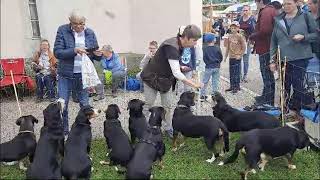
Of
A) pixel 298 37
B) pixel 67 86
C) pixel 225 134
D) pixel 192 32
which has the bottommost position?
pixel 225 134

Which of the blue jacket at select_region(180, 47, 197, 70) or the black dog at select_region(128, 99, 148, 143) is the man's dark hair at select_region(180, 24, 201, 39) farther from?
the blue jacket at select_region(180, 47, 197, 70)

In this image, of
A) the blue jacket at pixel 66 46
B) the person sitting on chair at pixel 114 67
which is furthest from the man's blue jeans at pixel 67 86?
the person sitting on chair at pixel 114 67

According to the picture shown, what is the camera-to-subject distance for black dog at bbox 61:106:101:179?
478cm

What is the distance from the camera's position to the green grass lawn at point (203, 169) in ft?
17.4

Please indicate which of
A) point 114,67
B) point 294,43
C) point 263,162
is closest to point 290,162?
point 263,162

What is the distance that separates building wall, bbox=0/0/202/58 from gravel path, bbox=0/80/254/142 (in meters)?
1.67

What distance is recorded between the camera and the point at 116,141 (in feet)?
17.7

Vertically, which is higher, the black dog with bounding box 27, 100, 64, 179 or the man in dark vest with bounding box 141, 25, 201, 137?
the man in dark vest with bounding box 141, 25, 201, 137

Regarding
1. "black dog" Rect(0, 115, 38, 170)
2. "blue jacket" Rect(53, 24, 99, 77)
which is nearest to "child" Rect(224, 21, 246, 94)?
"blue jacket" Rect(53, 24, 99, 77)

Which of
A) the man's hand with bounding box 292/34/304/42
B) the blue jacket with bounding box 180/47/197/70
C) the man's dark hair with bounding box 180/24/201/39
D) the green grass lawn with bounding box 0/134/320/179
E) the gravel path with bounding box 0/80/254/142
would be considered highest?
the man's dark hair with bounding box 180/24/201/39

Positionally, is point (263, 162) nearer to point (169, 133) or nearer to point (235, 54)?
point (169, 133)

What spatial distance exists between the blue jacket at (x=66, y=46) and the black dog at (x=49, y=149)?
26.2 inches

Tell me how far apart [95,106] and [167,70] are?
10.1ft

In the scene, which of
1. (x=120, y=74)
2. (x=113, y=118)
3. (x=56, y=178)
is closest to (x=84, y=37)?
(x=113, y=118)
